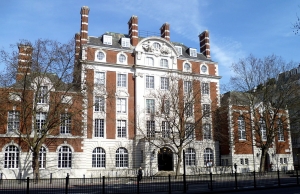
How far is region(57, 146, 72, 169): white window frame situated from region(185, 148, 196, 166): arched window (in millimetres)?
15071

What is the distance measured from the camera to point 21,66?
101 ft

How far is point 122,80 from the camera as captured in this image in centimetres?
4200

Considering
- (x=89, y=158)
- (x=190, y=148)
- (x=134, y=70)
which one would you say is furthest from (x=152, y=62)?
(x=89, y=158)

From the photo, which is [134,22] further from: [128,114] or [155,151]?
[155,151]

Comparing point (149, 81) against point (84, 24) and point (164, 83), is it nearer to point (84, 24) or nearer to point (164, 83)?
point (164, 83)

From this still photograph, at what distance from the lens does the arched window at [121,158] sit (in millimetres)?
39062

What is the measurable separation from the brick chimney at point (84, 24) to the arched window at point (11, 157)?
1552 cm

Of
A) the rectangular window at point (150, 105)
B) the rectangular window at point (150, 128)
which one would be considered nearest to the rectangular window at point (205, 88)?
A: the rectangular window at point (150, 105)

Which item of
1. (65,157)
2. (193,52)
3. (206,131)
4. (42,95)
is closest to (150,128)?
(206,131)

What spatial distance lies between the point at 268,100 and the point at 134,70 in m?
17.6

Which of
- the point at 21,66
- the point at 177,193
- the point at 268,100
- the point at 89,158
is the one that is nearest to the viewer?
the point at 177,193

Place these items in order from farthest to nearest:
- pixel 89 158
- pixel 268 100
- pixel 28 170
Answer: pixel 268 100, pixel 89 158, pixel 28 170

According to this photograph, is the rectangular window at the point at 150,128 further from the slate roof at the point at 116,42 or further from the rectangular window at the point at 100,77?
the slate roof at the point at 116,42

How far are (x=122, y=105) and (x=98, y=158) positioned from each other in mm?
7419
